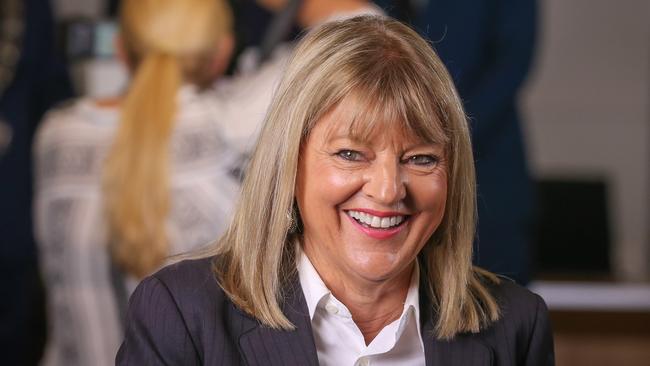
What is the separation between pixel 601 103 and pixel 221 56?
188cm

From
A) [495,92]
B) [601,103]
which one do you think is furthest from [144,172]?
[601,103]

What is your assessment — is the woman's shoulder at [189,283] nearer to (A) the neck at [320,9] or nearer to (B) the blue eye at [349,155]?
(B) the blue eye at [349,155]

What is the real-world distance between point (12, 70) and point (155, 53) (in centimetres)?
47

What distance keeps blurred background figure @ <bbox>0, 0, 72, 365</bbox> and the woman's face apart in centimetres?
173

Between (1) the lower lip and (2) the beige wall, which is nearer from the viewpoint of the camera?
(1) the lower lip

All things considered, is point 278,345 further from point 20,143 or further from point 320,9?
point 20,143

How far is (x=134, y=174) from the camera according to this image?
292cm

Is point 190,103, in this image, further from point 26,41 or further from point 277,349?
point 277,349

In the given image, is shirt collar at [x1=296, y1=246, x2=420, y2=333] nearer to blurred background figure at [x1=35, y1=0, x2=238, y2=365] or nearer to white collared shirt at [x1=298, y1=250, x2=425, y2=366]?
white collared shirt at [x1=298, y1=250, x2=425, y2=366]

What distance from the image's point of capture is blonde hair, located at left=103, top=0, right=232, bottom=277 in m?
2.90

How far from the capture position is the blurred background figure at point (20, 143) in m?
3.08

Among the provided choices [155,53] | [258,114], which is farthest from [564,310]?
[155,53]

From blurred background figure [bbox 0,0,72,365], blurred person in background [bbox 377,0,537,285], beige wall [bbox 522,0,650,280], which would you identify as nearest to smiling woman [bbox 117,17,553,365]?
blurred person in background [bbox 377,0,537,285]

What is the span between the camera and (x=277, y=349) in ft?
4.99
